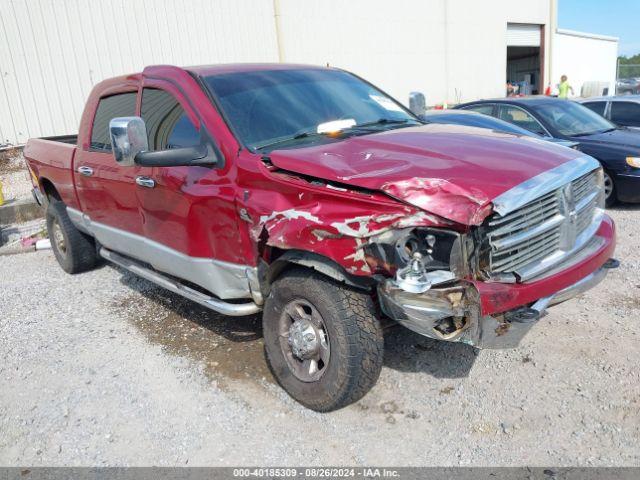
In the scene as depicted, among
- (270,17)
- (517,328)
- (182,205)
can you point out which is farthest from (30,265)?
(270,17)

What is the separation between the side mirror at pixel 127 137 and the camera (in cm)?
337

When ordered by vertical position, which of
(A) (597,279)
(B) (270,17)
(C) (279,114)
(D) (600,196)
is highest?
(B) (270,17)

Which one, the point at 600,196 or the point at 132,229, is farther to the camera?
the point at 132,229

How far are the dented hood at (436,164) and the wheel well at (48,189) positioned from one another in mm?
3943

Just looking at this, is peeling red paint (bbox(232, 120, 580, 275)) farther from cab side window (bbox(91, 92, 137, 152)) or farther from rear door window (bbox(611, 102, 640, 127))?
rear door window (bbox(611, 102, 640, 127))

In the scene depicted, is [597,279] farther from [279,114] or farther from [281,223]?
[279,114]

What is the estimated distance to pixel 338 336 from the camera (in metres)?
2.94

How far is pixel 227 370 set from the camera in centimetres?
381

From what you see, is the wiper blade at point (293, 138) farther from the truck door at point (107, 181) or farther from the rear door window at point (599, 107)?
the rear door window at point (599, 107)

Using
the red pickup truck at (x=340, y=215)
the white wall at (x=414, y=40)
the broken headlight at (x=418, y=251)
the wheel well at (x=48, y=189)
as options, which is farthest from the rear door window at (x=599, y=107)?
the white wall at (x=414, y=40)

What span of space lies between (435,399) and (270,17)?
1538cm

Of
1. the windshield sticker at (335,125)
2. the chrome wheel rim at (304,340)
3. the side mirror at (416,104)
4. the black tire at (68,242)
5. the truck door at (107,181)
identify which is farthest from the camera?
the black tire at (68,242)

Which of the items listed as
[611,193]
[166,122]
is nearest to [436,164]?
[166,122]

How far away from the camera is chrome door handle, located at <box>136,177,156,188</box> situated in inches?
156
